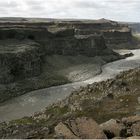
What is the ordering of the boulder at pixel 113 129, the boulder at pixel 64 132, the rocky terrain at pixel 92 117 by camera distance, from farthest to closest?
the rocky terrain at pixel 92 117 < the boulder at pixel 113 129 < the boulder at pixel 64 132

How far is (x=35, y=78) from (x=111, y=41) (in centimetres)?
7524

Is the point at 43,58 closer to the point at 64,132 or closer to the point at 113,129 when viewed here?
the point at 113,129

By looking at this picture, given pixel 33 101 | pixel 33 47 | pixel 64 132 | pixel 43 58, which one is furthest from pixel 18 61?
pixel 64 132

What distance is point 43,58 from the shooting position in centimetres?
8200

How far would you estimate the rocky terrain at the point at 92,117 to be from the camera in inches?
869

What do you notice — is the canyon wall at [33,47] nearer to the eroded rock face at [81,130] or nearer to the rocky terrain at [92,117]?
the rocky terrain at [92,117]

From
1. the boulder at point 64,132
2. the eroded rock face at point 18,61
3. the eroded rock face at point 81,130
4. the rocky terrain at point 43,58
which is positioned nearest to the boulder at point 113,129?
the eroded rock face at point 81,130

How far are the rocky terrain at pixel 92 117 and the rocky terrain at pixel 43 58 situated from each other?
59.1ft

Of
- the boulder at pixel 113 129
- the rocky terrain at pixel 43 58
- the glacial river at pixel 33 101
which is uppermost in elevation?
the boulder at pixel 113 129

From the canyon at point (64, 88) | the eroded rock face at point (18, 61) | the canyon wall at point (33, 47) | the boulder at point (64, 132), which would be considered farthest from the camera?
the canyon wall at point (33, 47)

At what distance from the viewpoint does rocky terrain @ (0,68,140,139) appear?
72.4 feet

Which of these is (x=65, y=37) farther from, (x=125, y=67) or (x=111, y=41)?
(x=111, y=41)

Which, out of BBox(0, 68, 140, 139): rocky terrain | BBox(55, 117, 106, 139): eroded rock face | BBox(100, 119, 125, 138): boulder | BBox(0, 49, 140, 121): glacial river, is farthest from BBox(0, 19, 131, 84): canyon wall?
BBox(100, 119, 125, 138): boulder

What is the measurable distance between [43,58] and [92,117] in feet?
167
